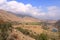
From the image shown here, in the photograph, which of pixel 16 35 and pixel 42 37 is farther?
pixel 42 37

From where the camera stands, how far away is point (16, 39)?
27.1 metres

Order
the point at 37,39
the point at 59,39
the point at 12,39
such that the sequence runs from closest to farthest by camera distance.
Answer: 1. the point at 12,39
2. the point at 37,39
3. the point at 59,39

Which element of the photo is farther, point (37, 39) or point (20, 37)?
point (37, 39)

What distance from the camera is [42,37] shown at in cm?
3506

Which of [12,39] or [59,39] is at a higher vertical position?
[59,39]

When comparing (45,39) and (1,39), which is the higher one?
(45,39)

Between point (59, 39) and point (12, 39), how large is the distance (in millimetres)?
20395

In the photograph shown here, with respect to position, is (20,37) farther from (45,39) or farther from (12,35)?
(45,39)

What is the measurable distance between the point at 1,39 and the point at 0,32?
306cm

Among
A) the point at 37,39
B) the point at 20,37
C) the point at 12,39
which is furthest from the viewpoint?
the point at 37,39

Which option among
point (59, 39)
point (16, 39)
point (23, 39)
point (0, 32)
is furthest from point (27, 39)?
point (59, 39)

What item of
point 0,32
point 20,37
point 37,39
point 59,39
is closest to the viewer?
point 20,37

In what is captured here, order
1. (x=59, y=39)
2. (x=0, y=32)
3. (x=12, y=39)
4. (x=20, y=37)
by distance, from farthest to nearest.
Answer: (x=59, y=39)
(x=0, y=32)
(x=20, y=37)
(x=12, y=39)

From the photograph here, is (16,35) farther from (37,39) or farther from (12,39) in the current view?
(37,39)
